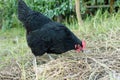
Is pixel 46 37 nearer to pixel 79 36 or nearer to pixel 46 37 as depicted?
pixel 46 37

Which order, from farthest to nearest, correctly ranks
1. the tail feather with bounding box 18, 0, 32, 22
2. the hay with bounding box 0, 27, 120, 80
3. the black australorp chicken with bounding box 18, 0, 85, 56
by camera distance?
the tail feather with bounding box 18, 0, 32, 22
the black australorp chicken with bounding box 18, 0, 85, 56
the hay with bounding box 0, 27, 120, 80

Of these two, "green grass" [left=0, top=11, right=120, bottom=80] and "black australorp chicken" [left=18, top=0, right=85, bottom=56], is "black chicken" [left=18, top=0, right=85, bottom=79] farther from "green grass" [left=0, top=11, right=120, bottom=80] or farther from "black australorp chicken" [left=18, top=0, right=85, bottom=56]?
"green grass" [left=0, top=11, right=120, bottom=80]

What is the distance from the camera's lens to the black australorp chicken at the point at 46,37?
3.06 meters

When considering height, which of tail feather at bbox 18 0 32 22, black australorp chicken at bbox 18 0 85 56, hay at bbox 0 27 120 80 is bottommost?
hay at bbox 0 27 120 80

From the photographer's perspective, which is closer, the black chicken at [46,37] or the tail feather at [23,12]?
the black chicken at [46,37]

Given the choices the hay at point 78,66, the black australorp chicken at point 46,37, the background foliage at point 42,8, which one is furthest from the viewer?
the background foliage at point 42,8

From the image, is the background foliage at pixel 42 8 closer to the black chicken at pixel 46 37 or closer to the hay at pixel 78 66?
the hay at pixel 78 66

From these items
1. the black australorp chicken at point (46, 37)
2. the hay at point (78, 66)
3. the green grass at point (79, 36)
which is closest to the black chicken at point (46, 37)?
the black australorp chicken at point (46, 37)

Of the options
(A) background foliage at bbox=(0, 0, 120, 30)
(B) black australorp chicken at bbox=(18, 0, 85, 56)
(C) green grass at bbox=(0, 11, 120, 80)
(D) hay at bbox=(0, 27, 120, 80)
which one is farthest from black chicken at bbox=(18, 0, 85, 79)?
(A) background foliage at bbox=(0, 0, 120, 30)

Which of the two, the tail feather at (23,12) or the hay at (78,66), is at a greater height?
the tail feather at (23,12)

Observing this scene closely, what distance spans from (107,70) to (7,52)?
1.35m

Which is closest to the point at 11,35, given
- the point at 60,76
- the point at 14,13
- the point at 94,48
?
the point at 14,13

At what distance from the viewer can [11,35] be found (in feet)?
19.9

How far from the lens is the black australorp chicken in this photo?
3057 millimetres
